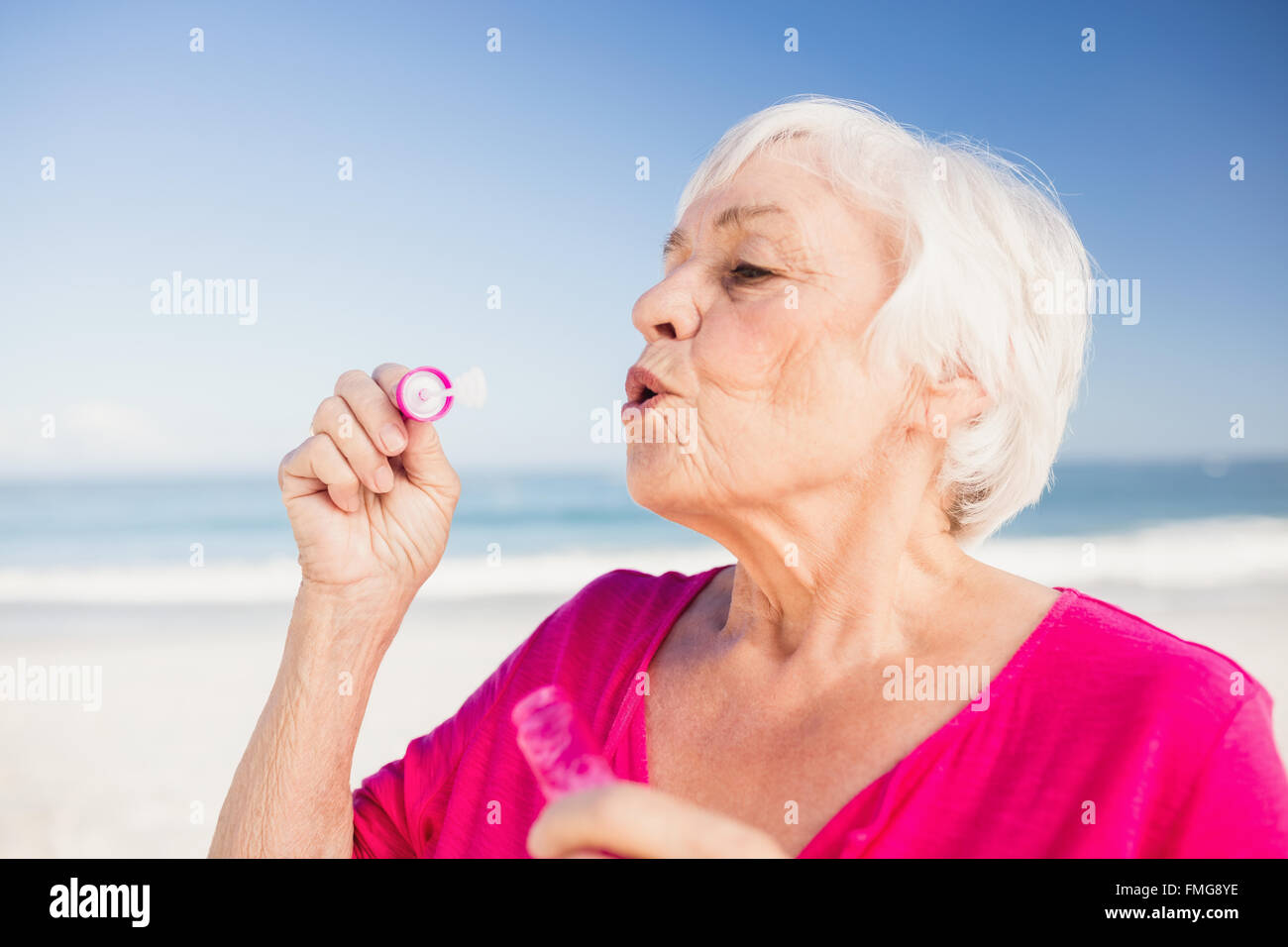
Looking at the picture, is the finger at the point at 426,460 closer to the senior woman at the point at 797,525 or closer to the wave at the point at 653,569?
the senior woman at the point at 797,525

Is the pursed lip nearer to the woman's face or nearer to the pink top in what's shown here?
the woman's face

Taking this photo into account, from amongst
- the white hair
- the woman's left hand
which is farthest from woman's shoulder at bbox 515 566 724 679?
the woman's left hand

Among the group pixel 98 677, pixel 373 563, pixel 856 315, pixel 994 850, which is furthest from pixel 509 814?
pixel 98 677

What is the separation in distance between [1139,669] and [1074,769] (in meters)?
0.20

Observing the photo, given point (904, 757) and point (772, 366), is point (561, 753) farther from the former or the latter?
point (772, 366)

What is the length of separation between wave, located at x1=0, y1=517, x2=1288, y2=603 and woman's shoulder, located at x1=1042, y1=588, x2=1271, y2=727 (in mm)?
9645

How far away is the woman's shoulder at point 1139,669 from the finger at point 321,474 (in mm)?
1274

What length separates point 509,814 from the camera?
1808 millimetres

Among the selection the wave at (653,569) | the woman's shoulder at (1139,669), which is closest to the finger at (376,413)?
the woman's shoulder at (1139,669)

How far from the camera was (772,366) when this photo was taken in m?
1.74

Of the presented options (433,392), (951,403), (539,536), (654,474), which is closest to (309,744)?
(433,392)
